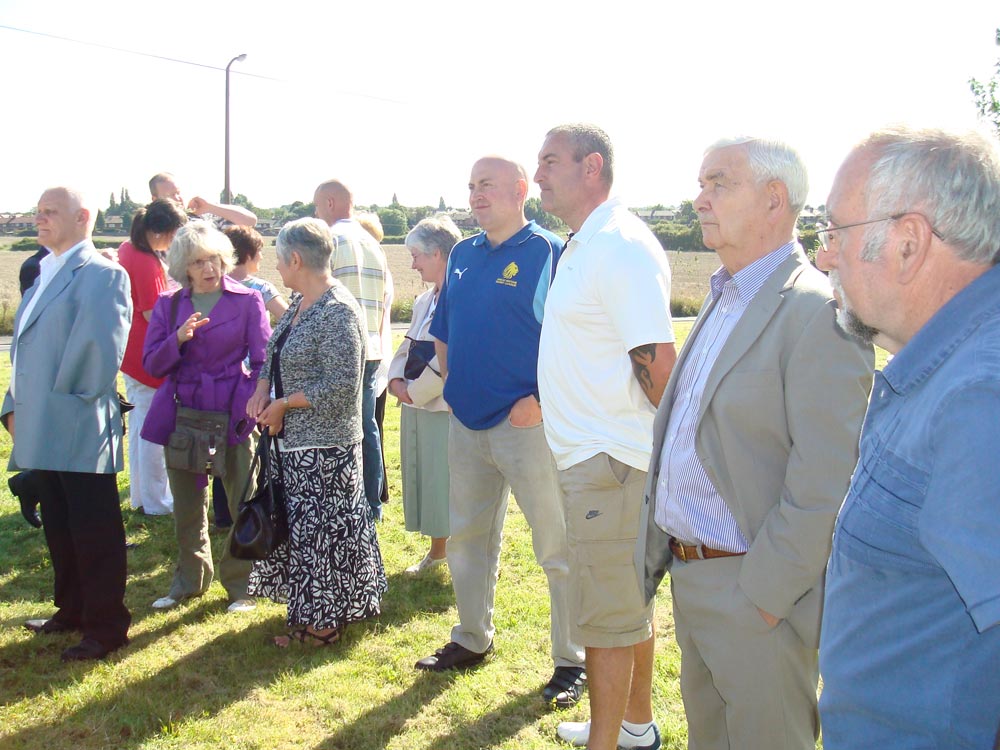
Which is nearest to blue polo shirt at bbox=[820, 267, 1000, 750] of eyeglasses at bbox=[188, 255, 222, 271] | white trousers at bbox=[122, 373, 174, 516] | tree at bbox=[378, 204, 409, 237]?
eyeglasses at bbox=[188, 255, 222, 271]

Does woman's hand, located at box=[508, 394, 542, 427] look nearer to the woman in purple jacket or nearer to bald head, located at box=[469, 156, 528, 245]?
bald head, located at box=[469, 156, 528, 245]

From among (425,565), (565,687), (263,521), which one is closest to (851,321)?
(565,687)

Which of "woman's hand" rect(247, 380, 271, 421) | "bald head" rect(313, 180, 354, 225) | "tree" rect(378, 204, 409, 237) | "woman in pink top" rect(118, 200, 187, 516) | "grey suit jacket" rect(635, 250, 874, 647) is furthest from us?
"tree" rect(378, 204, 409, 237)

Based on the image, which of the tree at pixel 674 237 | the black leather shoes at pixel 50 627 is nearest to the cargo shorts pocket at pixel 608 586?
the black leather shoes at pixel 50 627

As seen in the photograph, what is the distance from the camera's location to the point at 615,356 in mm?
2912

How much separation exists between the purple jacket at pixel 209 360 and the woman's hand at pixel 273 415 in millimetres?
612

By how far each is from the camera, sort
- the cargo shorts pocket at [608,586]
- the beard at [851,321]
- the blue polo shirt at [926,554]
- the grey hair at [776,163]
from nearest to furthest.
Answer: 1. the blue polo shirt at [926,554]
2. the beard at [851,321]
3. the grey hair at [776,163]
4. the cargo shorts pocket at [608,586]

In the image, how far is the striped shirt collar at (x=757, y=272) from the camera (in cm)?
231

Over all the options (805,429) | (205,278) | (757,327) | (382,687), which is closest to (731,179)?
(757,327)

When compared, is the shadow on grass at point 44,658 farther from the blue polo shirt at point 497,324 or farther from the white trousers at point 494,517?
the blue polo shirt at point 497,324

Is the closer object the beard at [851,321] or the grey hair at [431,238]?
the beard at [851,321]

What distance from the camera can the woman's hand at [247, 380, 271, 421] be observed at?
416 centimetres

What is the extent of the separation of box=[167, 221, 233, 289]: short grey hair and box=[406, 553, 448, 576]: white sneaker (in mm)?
2107

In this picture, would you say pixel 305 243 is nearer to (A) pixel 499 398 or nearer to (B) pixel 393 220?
(A) pixel 499 398
